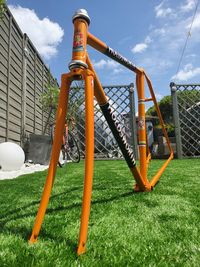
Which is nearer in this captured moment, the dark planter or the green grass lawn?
the green grass lawn

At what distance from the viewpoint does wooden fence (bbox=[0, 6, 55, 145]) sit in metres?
5.98

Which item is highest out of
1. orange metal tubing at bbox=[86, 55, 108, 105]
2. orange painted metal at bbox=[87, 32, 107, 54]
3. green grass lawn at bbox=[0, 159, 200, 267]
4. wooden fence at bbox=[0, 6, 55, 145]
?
wooden fence at bbox=[0, 6, 55, 145]

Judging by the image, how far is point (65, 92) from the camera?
1175 millimetres

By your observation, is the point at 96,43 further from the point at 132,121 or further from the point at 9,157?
the point at 132,121

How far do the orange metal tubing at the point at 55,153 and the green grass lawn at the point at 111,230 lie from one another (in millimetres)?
87

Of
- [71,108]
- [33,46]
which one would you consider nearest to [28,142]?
[71,108]

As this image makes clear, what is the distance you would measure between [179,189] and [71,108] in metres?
7.07

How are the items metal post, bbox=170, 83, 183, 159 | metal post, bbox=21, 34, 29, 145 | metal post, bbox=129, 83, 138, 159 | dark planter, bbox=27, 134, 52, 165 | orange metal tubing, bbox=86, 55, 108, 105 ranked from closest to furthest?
orange metal tubing, bbox=86, 55, 108, 105 < dark planter, bbox=27, 134, 52, 165 < metal post, bbox=21, 34, 29, 145 < metal post, bbox=170, 83, 183, 159 < metal post, bbox=129, 83, 138, 159

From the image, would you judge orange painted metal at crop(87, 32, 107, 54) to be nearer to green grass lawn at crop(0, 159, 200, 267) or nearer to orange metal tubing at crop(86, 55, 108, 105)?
orange metal tubing at crop(86, 55, 108, 105)

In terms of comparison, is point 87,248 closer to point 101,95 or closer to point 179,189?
point 101,95

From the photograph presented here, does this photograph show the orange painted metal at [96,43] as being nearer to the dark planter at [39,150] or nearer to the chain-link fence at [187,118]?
the dark planter at [39,150]

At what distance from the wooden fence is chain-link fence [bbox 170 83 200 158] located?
14.7 ft

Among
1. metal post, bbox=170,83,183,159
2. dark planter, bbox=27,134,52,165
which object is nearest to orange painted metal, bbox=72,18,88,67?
dark planter, bbox=27,134,52,165

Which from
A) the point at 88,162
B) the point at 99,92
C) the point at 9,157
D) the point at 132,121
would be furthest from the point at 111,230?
the point at 132,121
